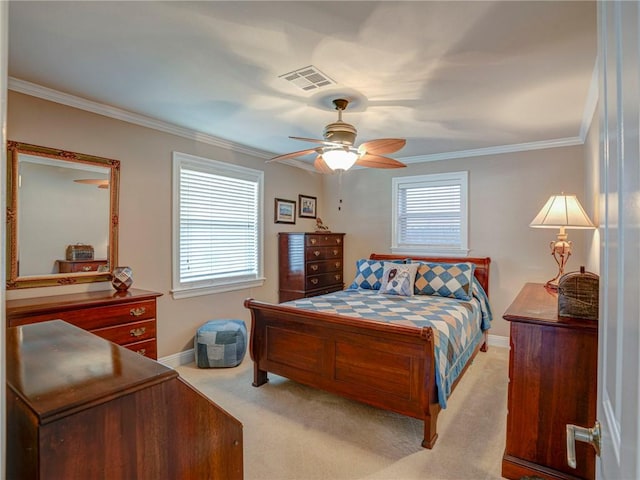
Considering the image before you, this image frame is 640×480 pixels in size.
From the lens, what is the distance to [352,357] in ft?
8.50

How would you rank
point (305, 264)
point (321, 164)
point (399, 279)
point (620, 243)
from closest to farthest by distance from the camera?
point (620, 243) < point (321, 164) < point (399, 279) < point (305, 264)

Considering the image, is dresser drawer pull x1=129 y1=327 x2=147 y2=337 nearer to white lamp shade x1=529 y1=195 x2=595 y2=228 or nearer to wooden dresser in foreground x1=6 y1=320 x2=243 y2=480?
wooden dresser in foreground x1=6 y1=320 x2=243 y2=480

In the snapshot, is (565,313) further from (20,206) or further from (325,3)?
(20,206)

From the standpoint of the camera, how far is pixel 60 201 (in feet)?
9.32

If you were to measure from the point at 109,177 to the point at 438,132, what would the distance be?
3211 millimetres

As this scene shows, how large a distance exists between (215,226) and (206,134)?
3.44 ft

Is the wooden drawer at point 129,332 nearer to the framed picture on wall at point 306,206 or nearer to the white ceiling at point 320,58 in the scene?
the white ceiling at point 320,58

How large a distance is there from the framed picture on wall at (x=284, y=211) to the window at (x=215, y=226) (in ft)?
1.05

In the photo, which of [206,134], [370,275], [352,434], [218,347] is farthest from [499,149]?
[218,347]

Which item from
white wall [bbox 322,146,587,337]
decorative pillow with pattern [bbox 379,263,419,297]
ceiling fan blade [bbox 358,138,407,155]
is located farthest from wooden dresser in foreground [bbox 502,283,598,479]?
white wall [bbox 322,146,587,337]

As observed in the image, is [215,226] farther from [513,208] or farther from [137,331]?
[513,208]

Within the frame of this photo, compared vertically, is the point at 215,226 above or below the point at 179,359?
above

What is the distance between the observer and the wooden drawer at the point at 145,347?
2.84m

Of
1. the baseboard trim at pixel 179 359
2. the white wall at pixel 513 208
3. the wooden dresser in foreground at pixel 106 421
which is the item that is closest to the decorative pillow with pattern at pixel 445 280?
the white wall at pixel 513 208
